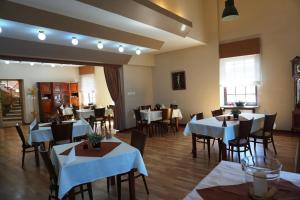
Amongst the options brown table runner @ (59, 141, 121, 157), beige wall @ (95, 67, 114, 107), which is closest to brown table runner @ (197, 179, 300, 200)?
brown table runner @ (59, 141, 121, 157)

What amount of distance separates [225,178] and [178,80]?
671cm

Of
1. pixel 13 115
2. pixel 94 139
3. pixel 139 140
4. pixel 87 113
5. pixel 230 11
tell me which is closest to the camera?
pixel 94 139

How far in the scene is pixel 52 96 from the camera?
1084cm

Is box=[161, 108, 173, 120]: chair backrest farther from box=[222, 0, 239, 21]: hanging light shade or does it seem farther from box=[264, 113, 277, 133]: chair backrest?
box=[222, 0, 239, 21]: hanging light shade

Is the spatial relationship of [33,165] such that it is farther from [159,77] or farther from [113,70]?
[159,77]

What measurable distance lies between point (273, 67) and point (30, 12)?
6.14m

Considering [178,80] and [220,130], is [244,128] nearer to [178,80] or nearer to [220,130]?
[220,130]

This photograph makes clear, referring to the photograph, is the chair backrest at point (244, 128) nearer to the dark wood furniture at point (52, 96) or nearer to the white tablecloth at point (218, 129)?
the white tablecloth at point (218, 129)

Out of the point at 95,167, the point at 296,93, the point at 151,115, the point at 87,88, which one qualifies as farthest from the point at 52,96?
the point at 296,93

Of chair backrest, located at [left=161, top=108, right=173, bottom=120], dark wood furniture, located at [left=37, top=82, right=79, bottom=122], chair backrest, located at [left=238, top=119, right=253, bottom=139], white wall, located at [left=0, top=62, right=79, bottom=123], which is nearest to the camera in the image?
chair backrest, located at [left=238, top=119, right=253, bottom=139]

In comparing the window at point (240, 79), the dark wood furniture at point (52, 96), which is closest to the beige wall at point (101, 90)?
the dark wood furniture at point (52, 96)

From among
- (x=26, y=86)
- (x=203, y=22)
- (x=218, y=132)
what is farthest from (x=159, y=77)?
(x=26, y=86)

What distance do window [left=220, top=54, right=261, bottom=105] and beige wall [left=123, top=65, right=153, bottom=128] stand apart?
118 inches

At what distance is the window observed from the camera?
636cm
